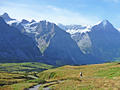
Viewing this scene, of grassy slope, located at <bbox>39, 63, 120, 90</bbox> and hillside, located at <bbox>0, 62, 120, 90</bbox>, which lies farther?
hillside, located at <bbox>0, 62, 120, 90</bbox>

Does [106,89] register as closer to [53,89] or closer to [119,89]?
[119,89]

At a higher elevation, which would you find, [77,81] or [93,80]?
[93,80]

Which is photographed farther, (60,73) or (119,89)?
(60,73)

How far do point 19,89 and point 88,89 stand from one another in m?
16.5

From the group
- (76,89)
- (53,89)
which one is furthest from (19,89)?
(76,89)

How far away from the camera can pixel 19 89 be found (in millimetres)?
47062

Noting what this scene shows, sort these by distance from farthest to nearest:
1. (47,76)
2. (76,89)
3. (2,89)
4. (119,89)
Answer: (47,76) → (2,89) → (76,89) → (119,89)

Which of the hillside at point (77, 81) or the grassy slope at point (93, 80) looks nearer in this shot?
the grassy slope at point (93, 80)

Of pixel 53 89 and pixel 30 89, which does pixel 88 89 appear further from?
pixel 30 89

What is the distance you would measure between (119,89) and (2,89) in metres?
27.9

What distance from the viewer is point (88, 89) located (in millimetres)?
41469

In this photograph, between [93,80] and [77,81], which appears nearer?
[93,80]

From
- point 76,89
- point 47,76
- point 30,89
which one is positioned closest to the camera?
point 76,89

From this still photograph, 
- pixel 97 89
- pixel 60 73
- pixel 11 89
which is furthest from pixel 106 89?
pixel 60 73
